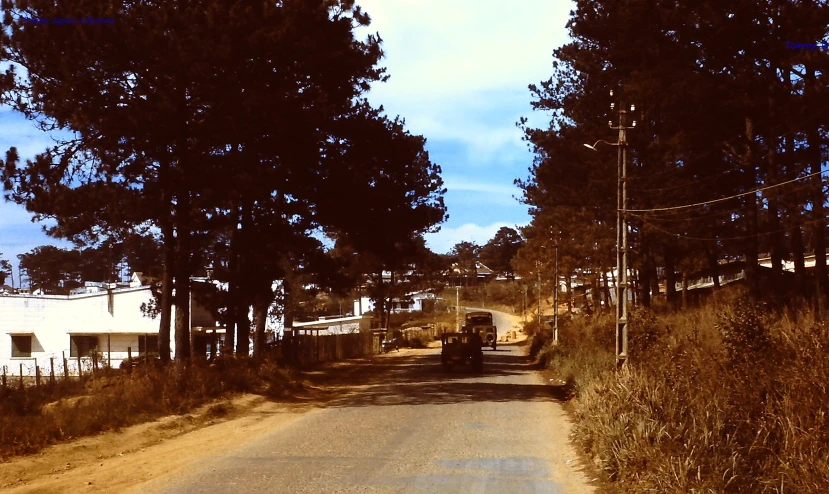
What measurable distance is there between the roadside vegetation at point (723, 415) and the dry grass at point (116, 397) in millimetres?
9061

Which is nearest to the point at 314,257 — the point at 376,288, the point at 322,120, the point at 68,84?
the point at 322,120

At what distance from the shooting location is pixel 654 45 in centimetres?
2812

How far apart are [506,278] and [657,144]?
148238 millimetres

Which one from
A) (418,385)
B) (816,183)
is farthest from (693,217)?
(418,385)

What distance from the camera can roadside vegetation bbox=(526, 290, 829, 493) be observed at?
330 inches

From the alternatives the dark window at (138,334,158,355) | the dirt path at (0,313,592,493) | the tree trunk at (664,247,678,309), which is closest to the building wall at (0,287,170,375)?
the dark window at (138,334,158,355)

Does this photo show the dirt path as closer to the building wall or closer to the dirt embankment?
the dirt embankment

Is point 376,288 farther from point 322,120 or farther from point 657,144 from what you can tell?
point 322,120

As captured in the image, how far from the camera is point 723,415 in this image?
1033 cm

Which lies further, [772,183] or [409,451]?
[772,183]

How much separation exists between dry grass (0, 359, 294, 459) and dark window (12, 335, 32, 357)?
29141 millimetres

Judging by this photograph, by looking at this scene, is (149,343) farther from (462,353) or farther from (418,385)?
(418,385)

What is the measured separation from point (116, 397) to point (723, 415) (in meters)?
12.8

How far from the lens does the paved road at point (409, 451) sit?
10.2 metres
